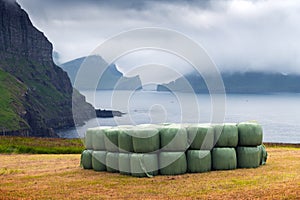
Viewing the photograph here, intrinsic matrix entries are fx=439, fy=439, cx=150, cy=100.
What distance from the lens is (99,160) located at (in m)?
23.1

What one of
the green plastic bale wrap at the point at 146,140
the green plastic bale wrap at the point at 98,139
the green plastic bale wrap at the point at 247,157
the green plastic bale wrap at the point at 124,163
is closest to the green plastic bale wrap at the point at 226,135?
the green plastic bale wrap at the point at 247,157

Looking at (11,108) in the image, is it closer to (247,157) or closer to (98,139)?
(98,139)

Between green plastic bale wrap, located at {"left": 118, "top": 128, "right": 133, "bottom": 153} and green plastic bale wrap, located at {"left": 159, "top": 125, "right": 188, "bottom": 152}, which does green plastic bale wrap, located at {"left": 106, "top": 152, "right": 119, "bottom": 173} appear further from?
green plastic bale wrap, located at {"left": 159, "top": 125, "right": 188, "bottom": 152}

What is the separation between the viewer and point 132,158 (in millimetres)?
21109

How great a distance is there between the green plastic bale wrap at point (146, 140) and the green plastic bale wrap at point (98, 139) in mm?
2560

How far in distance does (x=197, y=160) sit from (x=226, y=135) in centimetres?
215

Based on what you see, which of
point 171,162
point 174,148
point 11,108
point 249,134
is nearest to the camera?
point 171,162

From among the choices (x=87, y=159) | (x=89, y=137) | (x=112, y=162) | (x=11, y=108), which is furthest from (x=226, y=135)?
(x=11, y=108)

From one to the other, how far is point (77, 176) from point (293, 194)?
10.7m

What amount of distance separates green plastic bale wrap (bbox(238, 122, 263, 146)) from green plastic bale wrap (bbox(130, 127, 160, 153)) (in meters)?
4.82

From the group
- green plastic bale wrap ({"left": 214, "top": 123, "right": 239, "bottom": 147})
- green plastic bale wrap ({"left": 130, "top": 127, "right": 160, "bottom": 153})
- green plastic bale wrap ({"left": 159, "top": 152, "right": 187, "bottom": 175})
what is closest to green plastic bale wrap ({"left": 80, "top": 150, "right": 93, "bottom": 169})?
green plastic bale wrap ({"left": 130, "top": 127, "right": 160, "bottom": 153})

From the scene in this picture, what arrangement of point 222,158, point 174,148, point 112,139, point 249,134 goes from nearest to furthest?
point 174,148, point 222,158, point 112,139, point 249,134

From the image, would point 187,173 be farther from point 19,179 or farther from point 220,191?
point 19,179

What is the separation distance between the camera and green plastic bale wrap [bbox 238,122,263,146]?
75.5ft
